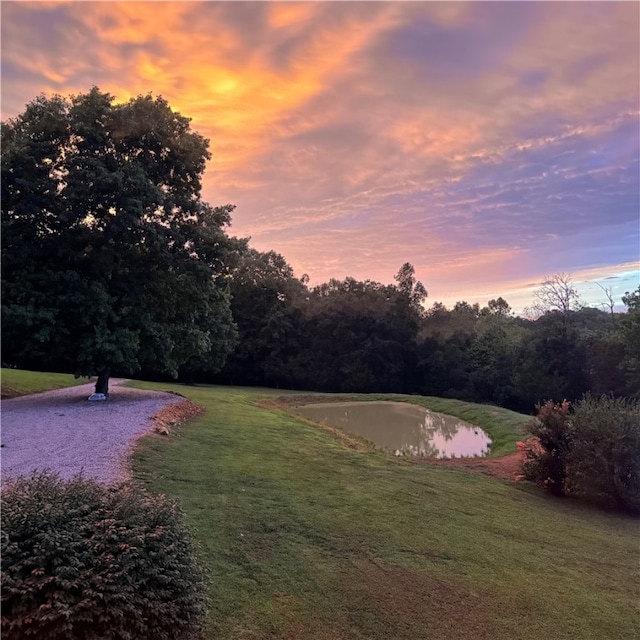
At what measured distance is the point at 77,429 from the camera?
1086 centimetres

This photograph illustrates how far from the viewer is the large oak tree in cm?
1368

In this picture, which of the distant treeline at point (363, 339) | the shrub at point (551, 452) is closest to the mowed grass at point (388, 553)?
the shrub at point (551, 452)

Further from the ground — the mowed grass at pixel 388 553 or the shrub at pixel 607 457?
the shrub at pixel 607 457

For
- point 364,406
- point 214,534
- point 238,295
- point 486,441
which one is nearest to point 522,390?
point 364,406

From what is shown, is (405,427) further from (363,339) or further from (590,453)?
(363,339)

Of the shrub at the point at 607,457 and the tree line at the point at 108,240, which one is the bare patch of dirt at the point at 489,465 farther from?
the tree line at the point at 108,240

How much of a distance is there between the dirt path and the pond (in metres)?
6.89

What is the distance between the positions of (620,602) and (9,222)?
15.3 meters

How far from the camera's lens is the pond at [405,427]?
16.3 metres

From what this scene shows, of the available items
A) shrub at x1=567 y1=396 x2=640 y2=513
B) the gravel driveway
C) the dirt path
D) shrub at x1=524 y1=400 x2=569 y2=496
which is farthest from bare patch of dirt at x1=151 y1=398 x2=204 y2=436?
shrub at x1=567 y1=396 x2=640 y2=513

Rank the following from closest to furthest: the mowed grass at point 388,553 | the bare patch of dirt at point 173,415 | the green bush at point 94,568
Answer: the green bush at point 94,568 < the mowed grass at point 388,553 < the bare patch of dirt at point 173,415

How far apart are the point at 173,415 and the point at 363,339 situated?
28522 millimetres

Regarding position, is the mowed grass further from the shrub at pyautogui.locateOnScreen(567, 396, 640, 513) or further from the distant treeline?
the distant treeline

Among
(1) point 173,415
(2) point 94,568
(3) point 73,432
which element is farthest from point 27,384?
(2) point 94,568
